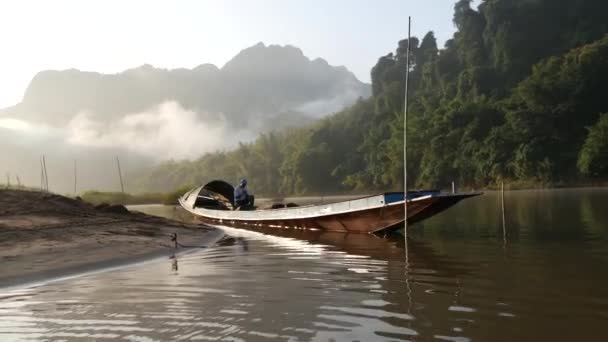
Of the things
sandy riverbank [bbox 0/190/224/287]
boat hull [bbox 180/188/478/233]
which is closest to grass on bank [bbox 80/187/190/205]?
sandy riverbank [bbox 0/190/224/287]

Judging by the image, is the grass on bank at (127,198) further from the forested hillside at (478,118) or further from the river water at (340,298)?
the river water at (340,298)

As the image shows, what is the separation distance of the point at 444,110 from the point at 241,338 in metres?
68.7

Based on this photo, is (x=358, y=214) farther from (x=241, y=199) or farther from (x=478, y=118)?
(x=478, y=118)

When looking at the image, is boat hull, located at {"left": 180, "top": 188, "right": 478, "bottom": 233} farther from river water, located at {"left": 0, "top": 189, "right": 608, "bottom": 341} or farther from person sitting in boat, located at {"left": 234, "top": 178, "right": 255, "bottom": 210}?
river water, located at {"left": 0, "top": 189, "right": 608, "bottom": 341}

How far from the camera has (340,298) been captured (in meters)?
7.51

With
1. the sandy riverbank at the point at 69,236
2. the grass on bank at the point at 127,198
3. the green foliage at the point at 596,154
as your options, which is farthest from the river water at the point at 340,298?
the green foliage at the point at 596,154

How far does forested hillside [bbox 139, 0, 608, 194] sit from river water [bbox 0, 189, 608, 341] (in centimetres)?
4491

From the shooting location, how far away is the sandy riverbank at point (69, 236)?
1097 centimetres

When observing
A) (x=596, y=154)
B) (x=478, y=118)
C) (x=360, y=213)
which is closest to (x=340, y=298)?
(x=360, y=213)

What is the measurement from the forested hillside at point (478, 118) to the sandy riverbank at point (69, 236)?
148 feet

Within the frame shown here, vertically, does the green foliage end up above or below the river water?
above

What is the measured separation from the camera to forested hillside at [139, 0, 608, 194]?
55.0 metres

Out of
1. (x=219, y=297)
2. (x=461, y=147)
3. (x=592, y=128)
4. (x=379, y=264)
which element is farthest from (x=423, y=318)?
(x=461, y=147)

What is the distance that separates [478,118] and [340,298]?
197 feet
